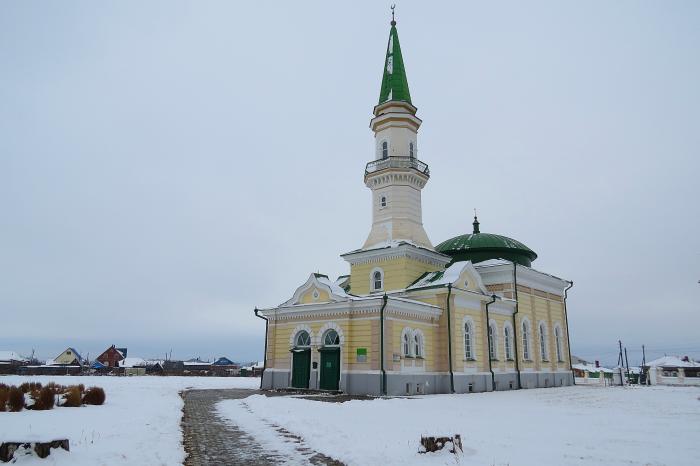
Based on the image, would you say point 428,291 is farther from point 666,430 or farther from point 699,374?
point 699,374

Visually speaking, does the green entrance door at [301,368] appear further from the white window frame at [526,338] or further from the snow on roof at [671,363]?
the snow on roof at [671,363]

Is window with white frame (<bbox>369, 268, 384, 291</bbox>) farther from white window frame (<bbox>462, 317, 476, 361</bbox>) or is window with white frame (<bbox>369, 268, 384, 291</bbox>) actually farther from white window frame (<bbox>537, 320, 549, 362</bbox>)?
white window frame (<bbox>537, 320, 549, 362</bbox>)

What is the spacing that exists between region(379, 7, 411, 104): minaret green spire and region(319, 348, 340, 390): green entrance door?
686 inches

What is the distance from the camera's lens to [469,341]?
29375mm

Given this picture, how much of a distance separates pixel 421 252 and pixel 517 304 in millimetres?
7916

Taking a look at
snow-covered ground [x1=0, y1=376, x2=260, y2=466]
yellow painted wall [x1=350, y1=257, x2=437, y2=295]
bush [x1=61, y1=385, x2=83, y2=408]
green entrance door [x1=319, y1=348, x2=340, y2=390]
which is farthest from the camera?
yellow painted wall [x1=350, y1=257, x2=437, y2=295]

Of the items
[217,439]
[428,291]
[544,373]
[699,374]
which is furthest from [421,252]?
[699,374]

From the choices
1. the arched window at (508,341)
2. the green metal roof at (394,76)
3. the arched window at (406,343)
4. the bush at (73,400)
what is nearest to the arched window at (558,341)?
the arched window at (508,341)

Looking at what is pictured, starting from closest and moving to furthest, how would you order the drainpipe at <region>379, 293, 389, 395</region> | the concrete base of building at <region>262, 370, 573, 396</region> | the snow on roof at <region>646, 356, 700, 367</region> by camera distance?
the drainpipe at <region>379, 293, 389, 395</region> < the concrete base of building at <region>262, 370, 573, 396</region> < the snow on roof at <region>646, 356, 700, 367</region>

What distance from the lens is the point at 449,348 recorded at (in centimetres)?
2752

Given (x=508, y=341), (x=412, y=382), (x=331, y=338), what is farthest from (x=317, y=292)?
(x=508, y=341)

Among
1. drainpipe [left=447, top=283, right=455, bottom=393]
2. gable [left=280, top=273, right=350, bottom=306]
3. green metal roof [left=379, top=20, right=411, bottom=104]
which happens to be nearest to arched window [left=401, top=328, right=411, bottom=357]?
drainpipe [left=447, top=283, right=455, bottom=393]

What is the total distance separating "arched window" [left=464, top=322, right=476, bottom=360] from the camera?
29.0 m

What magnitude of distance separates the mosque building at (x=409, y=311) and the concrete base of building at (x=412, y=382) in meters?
0.05
